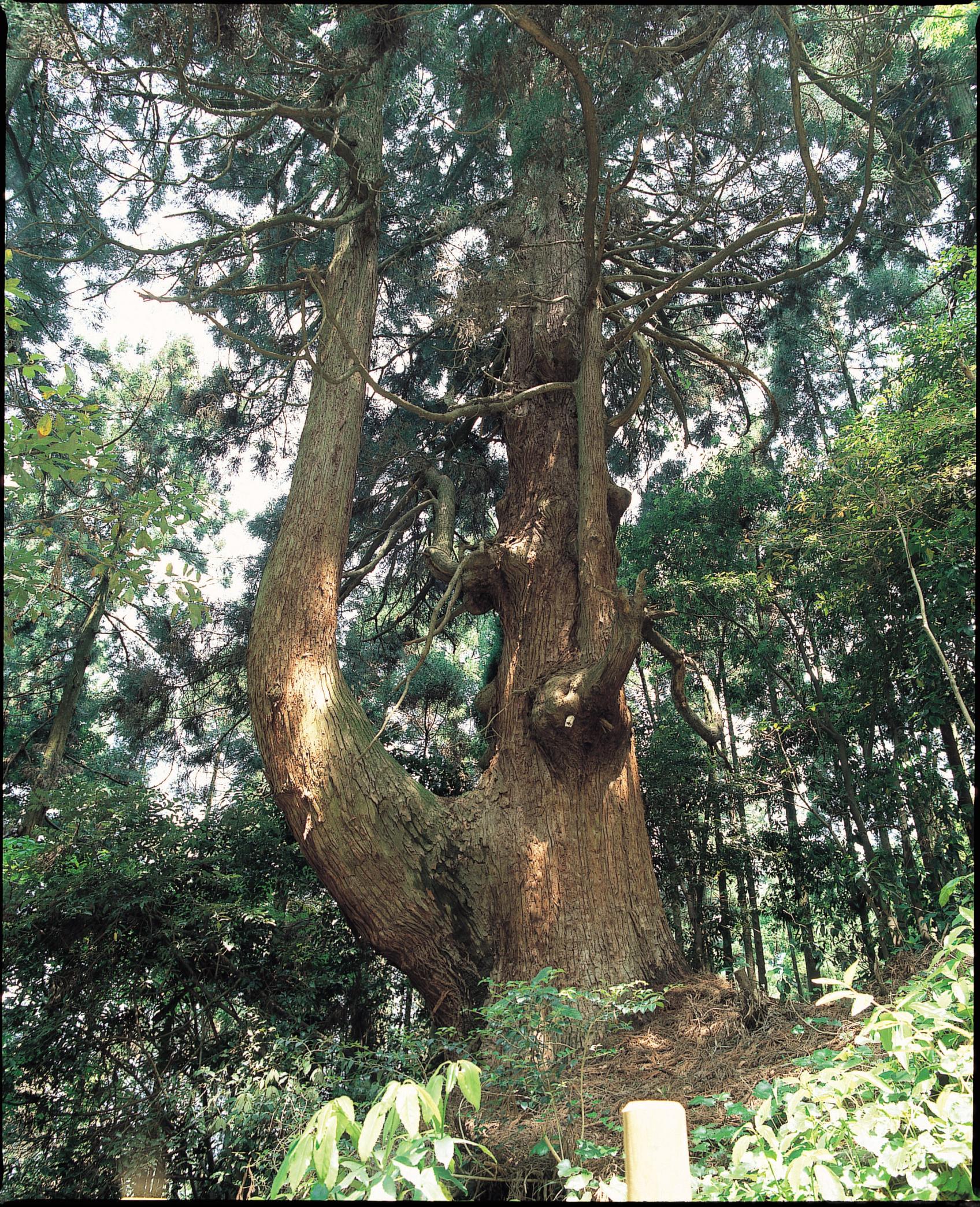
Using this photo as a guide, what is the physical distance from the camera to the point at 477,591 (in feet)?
15.2

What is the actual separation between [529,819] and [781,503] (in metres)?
4.16

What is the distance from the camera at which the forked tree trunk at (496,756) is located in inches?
136

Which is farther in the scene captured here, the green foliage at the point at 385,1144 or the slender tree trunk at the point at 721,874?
the slender tree trunk at the point at 721,874

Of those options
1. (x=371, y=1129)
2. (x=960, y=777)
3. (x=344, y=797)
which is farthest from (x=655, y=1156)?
(x=960, y=777)

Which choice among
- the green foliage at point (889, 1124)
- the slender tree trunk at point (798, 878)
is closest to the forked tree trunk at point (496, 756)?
the green foliage at point (889, 1124)

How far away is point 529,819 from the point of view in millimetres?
3807

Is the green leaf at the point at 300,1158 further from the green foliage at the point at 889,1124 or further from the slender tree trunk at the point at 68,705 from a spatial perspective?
the slender tree trunk at the point at 68,705

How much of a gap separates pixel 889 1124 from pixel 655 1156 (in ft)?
2.20

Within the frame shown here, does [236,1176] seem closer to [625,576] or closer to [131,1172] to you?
[131,1172]

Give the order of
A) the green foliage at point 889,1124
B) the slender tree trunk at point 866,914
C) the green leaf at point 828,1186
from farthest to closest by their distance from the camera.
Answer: the slender tree trunk at point 866,914, the green foliage at point 889,1124, the green leaf at point 828,1186

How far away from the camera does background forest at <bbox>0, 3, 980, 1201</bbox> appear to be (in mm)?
2514

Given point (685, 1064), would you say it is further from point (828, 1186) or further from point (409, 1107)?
point (409, 1107)

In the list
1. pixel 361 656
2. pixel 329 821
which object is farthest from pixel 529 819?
pixel 361 656

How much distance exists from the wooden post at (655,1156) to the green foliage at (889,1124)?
1.08 feet
